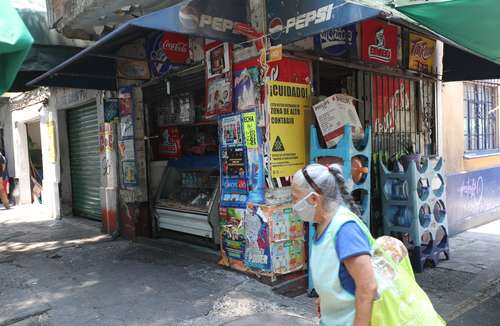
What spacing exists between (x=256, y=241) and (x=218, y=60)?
6.86 feet

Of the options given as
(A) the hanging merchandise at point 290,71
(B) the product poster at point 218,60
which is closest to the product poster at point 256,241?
(A) the hanging merchandise at point 290,71

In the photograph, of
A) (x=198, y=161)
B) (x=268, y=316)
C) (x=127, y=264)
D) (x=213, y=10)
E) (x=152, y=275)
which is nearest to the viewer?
(x=268, y=316)

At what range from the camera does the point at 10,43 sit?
2406mm

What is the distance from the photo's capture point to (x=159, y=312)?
416 cm

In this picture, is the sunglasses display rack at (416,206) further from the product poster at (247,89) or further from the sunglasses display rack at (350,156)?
the product poster at (247,89)

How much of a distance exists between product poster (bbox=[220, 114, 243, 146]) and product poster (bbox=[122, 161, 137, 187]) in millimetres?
2286

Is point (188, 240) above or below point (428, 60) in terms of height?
below

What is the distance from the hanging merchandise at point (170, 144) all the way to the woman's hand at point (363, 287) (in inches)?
206

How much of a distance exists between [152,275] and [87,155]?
463cm

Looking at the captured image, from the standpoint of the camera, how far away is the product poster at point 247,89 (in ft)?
15.3

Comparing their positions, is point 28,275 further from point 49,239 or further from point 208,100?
point 208,100

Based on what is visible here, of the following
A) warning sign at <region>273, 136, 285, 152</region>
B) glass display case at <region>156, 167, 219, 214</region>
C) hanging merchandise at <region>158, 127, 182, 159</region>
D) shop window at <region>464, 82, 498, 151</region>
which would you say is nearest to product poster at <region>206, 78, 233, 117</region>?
warning sign at <region>273, 136, 285, 152</region>

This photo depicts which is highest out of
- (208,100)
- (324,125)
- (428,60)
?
(428,60)

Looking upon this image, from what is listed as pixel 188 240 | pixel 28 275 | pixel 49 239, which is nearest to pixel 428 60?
pixel 188 240
